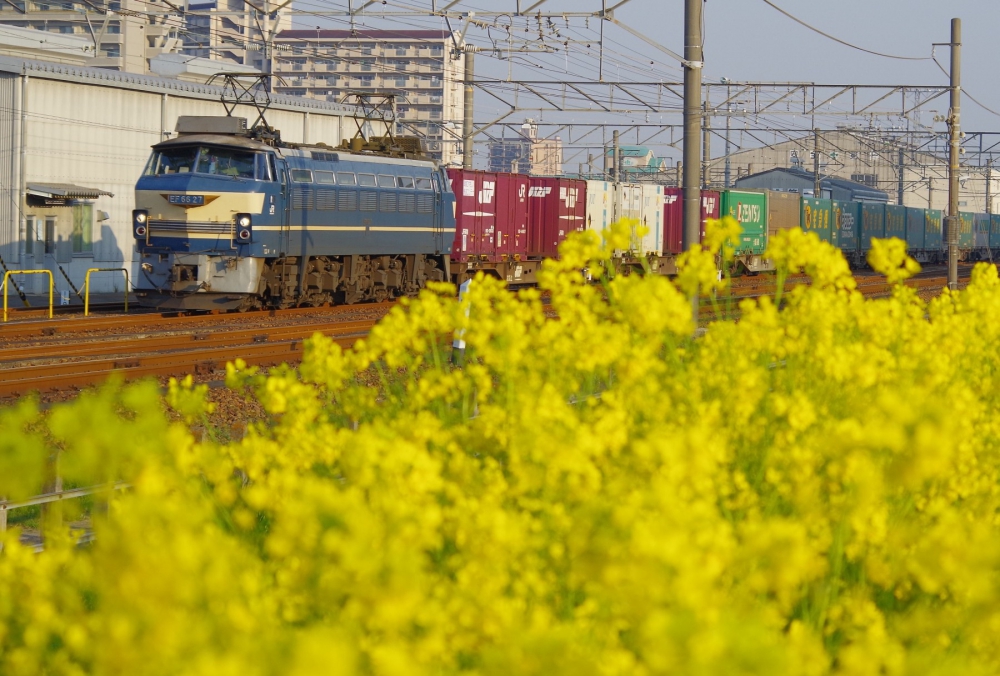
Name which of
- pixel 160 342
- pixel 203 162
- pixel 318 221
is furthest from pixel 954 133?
pixel 160 342

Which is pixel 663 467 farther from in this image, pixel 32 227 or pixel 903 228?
pixel 903 228

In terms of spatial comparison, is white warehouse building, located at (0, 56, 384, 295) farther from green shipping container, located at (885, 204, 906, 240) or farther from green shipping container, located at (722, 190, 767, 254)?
green shipping container, located at (885, 204, 906, 240)

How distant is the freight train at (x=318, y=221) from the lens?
21.3 metres

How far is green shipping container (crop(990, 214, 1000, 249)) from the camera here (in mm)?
62969

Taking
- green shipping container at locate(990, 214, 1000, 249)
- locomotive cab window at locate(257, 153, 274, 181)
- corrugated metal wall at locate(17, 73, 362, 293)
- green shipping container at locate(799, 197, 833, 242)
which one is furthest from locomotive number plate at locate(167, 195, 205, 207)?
green shipping container at locate(990, 214, 1000, 249)

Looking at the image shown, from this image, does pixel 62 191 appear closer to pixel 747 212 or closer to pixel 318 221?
pixel 318 221

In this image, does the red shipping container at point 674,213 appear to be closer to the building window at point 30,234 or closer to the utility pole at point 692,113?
the building window at point 30,234

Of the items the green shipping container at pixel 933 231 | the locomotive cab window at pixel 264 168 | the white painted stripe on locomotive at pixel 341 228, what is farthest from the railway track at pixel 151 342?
the green shipping container at pixel 933 231

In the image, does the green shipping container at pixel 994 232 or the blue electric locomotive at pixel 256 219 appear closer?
the blue electric locomotive at pixel 256 219

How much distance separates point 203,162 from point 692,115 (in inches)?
408

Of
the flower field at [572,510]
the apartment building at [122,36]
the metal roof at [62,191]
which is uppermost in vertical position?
the apartment building at [122,36]

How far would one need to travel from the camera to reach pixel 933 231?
55344 mm

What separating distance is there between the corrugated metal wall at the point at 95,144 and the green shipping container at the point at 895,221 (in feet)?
88.2

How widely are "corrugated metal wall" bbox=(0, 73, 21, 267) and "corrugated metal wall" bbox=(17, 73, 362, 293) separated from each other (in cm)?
A: 2
